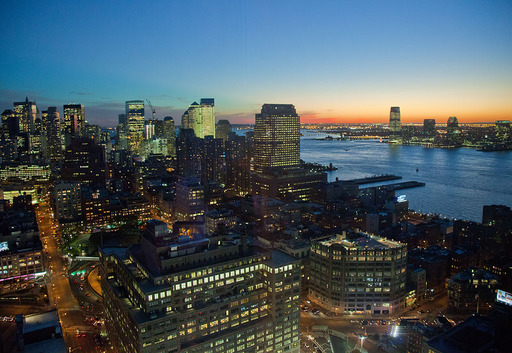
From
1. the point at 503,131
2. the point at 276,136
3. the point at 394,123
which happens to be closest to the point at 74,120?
the point at 276,136

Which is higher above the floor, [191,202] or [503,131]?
[503,131]

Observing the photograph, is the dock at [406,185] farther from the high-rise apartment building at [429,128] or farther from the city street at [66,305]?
the high-rise apartment building at [429,128]

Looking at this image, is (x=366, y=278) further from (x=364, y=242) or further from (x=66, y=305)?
(x=66, y=305)

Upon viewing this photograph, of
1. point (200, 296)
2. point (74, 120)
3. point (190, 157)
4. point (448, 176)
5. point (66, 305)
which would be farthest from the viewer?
point (74, 120)

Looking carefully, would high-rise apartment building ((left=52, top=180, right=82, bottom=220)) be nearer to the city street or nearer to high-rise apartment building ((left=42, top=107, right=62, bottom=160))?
the city street

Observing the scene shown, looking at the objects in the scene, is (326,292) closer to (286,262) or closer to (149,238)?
(286,262)

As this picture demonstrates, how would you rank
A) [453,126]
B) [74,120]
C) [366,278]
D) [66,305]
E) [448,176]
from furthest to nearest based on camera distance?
[453,126] → [74,120] → [448,176] → [66,305] → [366,278]
